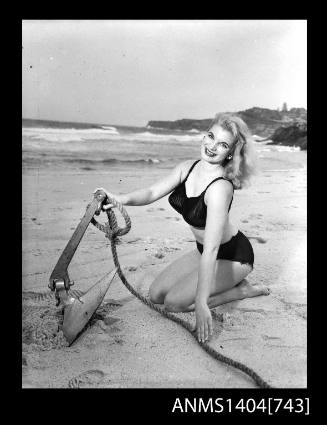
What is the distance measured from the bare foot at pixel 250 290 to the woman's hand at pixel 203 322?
1.32ft

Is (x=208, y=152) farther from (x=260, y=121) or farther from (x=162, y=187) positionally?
(x=260, y=121)

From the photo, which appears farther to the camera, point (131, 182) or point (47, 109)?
point (131, 182)

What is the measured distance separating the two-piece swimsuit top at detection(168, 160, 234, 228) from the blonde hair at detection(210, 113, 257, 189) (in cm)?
7

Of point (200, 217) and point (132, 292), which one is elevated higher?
point (200, 217)

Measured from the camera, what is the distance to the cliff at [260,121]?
2.55 meters

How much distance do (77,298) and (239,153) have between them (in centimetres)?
85

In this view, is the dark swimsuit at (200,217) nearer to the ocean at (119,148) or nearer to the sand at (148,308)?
the sand at (148,308)

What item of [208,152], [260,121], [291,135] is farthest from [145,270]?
[291,135]

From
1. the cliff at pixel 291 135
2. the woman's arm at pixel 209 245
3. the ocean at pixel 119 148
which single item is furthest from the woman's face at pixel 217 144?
the cliff at pixel 291 135

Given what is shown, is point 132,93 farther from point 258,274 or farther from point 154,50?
point 258,274

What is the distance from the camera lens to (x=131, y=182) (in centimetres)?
306

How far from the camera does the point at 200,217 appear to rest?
6.05 feet
